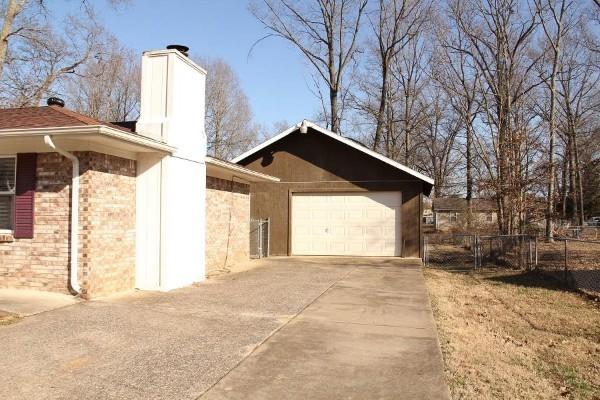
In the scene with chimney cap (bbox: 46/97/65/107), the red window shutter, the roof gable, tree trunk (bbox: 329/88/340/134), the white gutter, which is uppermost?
tree trunk (bbox: 329/88/340/134)

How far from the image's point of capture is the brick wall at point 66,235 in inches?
326

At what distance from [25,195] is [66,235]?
1103 mm

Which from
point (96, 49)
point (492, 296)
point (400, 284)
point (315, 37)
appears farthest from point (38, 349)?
point (315, 37)

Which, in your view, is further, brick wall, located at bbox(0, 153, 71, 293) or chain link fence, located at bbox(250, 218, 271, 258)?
chain link fence, located at bbox(250, 218, 271, 258)

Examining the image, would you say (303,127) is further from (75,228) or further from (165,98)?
(75,228)

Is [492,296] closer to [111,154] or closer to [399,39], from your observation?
[111,154]

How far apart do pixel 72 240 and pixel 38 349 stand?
312 cm

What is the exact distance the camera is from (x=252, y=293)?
9562mm

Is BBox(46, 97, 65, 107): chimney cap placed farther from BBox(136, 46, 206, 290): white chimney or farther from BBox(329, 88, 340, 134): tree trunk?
BBox(329, 88, 340, 134): tree trunk

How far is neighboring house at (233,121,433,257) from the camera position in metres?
17.9

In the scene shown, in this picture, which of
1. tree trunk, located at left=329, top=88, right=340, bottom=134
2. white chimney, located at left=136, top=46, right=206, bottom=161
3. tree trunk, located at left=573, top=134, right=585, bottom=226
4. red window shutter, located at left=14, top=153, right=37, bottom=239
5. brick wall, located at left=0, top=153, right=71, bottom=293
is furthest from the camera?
tree trunk, located at left=573, top=134, right=585, bottom=226

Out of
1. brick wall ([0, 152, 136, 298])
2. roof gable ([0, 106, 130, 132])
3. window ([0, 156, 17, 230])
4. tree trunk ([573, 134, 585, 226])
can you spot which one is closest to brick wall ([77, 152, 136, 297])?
brick wall ([0, 152, 136, 298])

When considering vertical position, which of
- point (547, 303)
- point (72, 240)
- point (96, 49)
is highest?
point (96, 49)

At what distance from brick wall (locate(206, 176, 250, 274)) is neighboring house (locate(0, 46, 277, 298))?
162 cm
